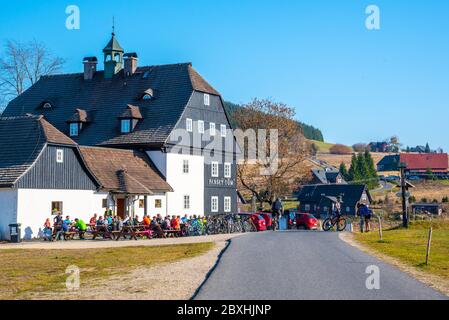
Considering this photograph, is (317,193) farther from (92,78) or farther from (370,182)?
(92,78)

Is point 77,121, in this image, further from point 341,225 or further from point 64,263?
point 64,263

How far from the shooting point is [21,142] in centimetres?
3881

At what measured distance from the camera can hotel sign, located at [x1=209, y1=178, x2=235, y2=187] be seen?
184 ft

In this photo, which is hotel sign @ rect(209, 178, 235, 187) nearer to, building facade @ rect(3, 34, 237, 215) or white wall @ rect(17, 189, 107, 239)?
building facade @ rect(3, 34, 237, 215)

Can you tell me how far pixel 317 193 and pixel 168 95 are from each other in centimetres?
5578

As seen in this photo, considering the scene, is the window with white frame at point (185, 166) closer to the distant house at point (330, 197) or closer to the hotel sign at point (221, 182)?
the hotel sign at point (221, 182)

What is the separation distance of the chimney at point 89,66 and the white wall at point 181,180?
12298 mm

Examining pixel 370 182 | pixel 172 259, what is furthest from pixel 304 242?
pixel 370 182

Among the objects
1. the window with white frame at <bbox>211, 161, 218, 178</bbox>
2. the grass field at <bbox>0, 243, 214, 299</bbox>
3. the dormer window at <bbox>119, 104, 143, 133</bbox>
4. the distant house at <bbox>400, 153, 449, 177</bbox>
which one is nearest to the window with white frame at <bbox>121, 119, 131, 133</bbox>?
the dormer window at <bbox>119, 104, 143, 133</bbox>

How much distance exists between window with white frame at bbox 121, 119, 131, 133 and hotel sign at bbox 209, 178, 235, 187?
825 cm

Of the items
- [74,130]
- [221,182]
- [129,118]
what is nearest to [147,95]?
[129,118]

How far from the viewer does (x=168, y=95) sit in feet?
177

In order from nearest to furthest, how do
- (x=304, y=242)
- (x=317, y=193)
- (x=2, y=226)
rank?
(x=304, y=242) < (x=2, y=226) < (x=317, y=193)
